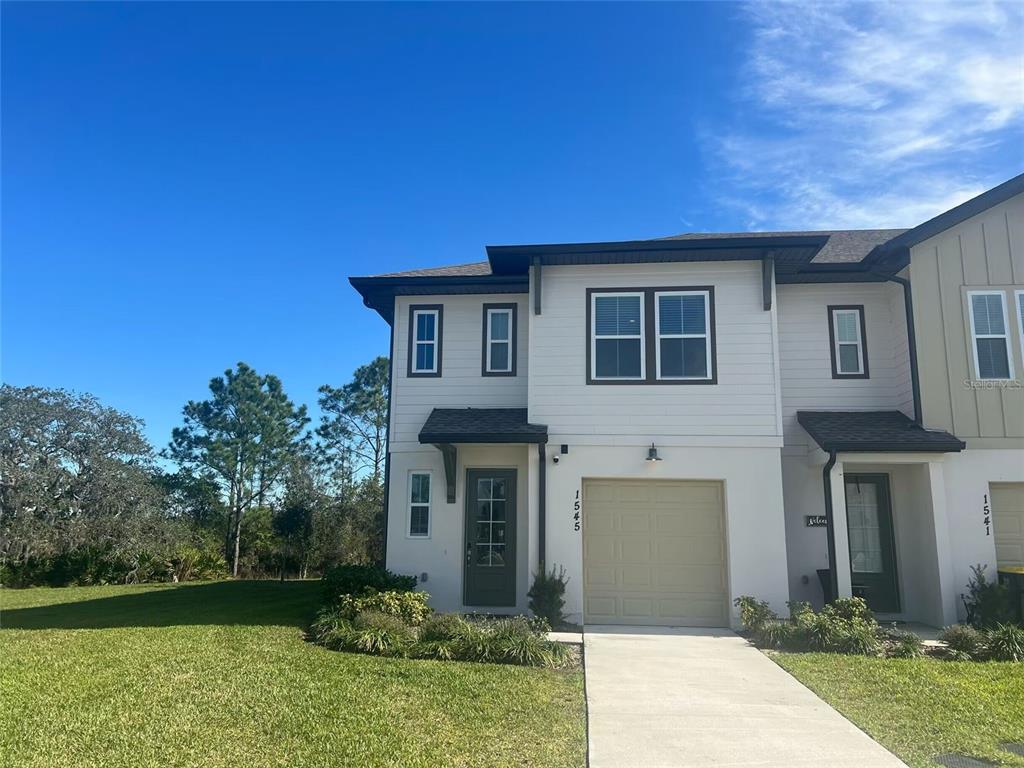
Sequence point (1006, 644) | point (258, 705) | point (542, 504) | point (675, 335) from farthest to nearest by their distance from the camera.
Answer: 1. point (675, 335)
2. point (542, 504)
3. point (1006, 644)
4. point (258, 705)

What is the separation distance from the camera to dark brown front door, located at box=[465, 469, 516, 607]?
37.2 feet

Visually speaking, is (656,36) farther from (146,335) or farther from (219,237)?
(146,335)

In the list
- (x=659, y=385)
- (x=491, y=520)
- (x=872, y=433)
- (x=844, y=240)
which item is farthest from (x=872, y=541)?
(x=491, y=520)

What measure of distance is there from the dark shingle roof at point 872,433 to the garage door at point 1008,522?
118cm

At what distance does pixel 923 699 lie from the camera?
6379 millimetres

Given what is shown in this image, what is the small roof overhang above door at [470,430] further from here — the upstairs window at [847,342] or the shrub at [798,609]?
the upstairs window at [847,342]

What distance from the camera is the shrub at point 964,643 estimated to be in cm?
822

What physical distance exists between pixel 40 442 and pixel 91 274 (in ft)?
20.1

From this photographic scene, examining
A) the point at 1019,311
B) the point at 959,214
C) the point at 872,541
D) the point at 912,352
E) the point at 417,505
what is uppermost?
Result: the point at 959,214

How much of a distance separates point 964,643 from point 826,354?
5.14 meters

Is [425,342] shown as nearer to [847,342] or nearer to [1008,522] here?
[847,342]

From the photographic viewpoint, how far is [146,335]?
21906 mm

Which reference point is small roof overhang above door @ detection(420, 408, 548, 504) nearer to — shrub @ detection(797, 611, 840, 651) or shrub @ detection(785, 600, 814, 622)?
shrub @ detection(785, 600, 814, 622)

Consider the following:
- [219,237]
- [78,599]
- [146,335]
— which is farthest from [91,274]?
[78,599]
